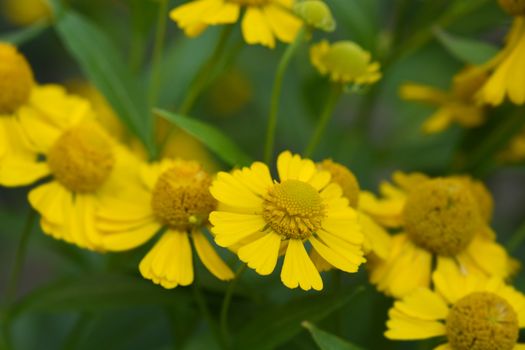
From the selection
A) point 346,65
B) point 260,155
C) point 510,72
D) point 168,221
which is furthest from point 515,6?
point 260,155

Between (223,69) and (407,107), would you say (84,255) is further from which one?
(407,107)

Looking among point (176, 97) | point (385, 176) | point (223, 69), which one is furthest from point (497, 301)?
point (385, 176)

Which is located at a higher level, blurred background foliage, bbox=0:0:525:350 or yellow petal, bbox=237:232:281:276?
yellow petal, bbox=237:232:281:276

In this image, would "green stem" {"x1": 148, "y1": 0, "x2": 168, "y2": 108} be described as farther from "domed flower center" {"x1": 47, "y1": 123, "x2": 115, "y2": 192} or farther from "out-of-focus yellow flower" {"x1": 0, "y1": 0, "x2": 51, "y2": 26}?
"out-of-focus yellow flower" {"x1": 0, "y1": 0, "x2": 51, "y2": 26}

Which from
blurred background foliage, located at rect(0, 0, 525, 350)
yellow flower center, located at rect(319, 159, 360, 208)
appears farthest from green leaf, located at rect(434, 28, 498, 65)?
yellow flower center, located at rect(319, 159, 360, 208)

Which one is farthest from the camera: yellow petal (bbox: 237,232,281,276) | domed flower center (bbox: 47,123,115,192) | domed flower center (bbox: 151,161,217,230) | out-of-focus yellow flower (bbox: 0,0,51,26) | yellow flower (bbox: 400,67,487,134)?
out-of-focus yellow flower (bbox: 0,0,51,26)

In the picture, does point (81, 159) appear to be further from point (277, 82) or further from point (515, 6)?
point (515, 6)
